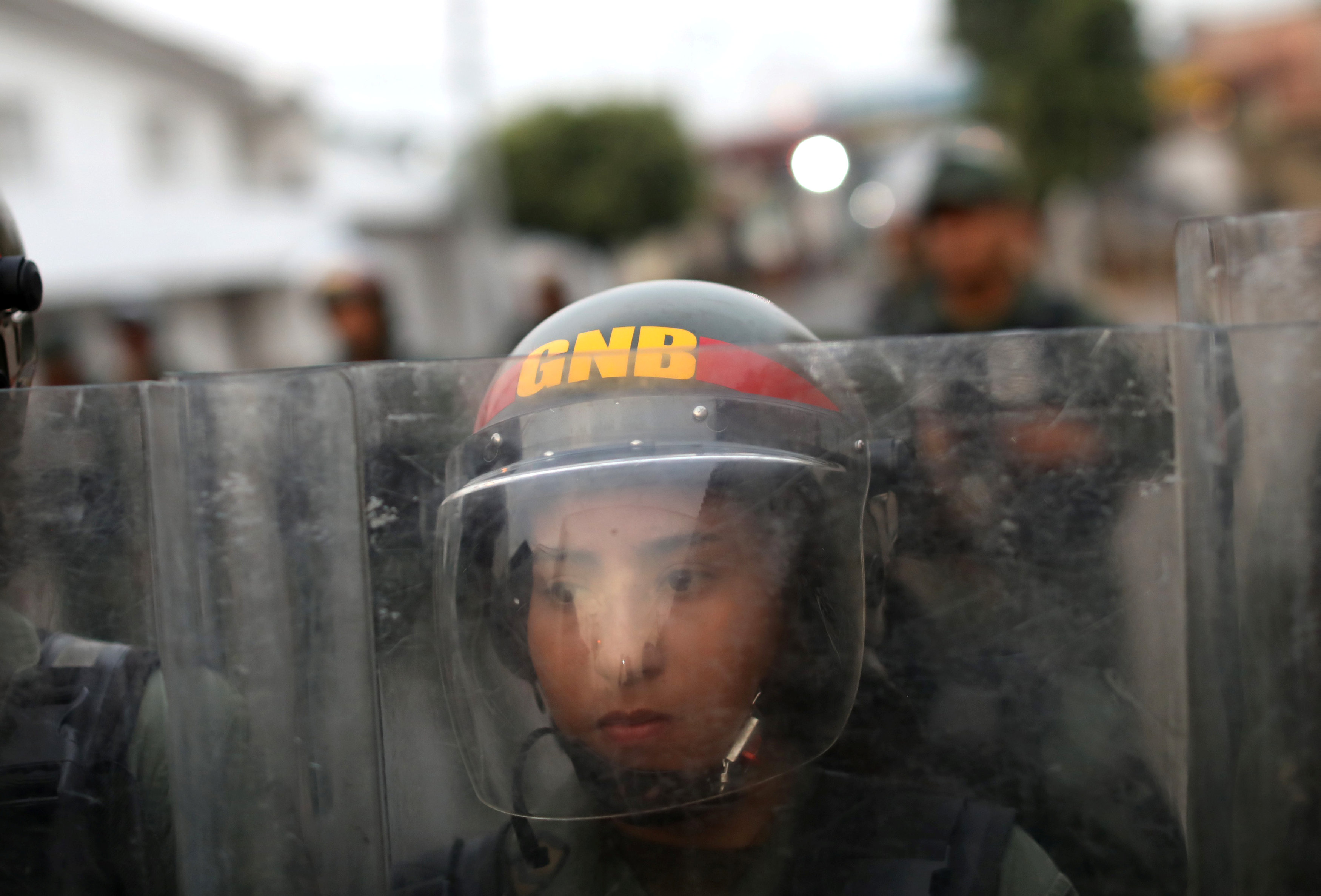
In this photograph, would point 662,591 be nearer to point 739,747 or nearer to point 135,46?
point 739,747

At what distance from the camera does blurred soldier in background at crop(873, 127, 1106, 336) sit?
3352 mm

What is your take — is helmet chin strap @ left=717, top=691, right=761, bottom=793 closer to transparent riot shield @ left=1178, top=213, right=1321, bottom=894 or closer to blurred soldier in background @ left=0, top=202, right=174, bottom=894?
transparent riot shield @ left=1178, top=213, right=1321, bottom=894

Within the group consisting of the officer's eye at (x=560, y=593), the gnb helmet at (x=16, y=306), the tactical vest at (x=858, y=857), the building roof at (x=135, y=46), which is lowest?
the tactical vest at (x=858, y=857)

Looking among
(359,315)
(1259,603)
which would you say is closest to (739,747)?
(1259,603)

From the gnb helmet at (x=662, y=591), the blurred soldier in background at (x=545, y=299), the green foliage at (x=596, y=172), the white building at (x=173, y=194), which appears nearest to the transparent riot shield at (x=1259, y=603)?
the gnb helmet at (x=662, y=591)

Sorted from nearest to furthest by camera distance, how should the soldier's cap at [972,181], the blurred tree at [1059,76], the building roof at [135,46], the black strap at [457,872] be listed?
1. the black strap at [457,872]
2. the soldier's cap at [972,181]
3. the building roof at [135,46]
4. the blurred tree at [1059,76]

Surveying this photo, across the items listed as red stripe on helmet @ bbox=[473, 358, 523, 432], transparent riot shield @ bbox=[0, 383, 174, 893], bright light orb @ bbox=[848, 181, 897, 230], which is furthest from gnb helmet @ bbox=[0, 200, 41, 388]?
bright light orb @ bbox=[848, 181, 897, 230]

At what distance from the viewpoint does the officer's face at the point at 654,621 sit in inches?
37.0

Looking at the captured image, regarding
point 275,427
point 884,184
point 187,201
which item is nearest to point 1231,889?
point 275,427

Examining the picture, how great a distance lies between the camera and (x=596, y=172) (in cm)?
3394

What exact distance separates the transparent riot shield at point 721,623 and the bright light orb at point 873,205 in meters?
3.57

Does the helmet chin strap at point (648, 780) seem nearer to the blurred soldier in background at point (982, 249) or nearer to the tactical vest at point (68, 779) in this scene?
the tactical vest at point (68, 779)

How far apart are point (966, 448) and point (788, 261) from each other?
4236 cm

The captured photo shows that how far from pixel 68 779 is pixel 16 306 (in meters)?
0.51
